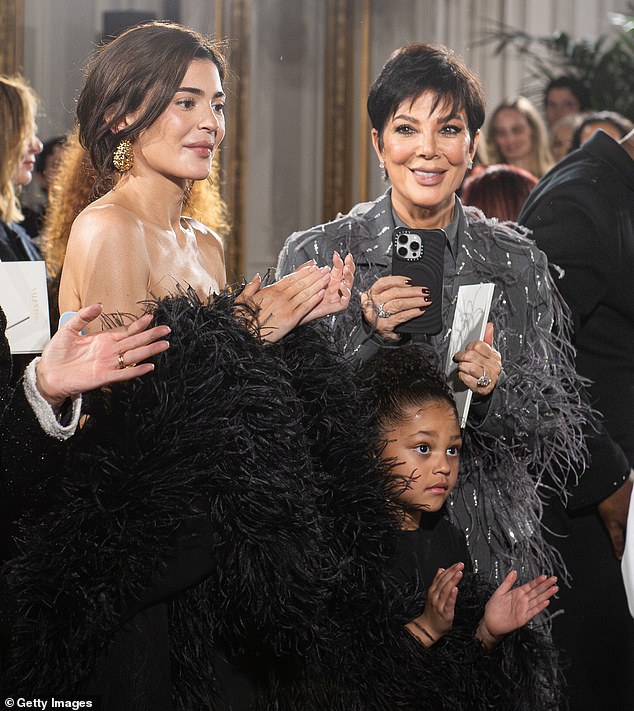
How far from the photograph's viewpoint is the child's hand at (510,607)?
4.72 ft

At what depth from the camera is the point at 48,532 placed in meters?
1.17

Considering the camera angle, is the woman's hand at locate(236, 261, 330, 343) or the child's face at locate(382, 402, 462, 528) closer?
the woman's hand at locate(236, 261, 330, 343)

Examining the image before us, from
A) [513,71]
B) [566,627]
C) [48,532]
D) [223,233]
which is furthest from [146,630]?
[513,71]

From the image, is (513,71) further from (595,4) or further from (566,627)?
(566,627)

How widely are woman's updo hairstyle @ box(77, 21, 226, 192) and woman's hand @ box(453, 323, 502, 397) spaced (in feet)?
1.81

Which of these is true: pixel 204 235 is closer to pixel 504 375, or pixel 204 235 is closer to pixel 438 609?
pixel 504 375

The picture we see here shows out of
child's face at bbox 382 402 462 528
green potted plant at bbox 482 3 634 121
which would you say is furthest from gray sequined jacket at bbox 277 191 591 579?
green potted plant at bbox 482 3 634 121

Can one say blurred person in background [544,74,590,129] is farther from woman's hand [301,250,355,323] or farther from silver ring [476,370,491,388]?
woman's hand [301,250,355,323]

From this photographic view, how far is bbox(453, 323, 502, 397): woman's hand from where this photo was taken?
1560 millimetres

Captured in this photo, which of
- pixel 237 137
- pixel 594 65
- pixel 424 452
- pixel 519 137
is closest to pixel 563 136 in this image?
pixel 519 137

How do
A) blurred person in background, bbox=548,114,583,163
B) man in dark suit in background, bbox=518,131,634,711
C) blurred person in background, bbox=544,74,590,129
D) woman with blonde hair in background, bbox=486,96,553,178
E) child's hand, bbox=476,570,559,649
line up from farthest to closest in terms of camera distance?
blurred person in background, bbox=544,74,590,129 → blurred person in background, bbox=548,114,583,163 → woman with blonde hair in background, bbox=486,96,553,178 → man in dark suit in background, bbox=518,131,634,711 → child's hand, bbox=476,570,559,649

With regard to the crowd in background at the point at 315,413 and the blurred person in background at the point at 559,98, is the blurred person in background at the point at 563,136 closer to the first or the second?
the blurred person in background at the point at 559,98

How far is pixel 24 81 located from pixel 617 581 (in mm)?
1326

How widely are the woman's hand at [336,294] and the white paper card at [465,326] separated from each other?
0.23m
